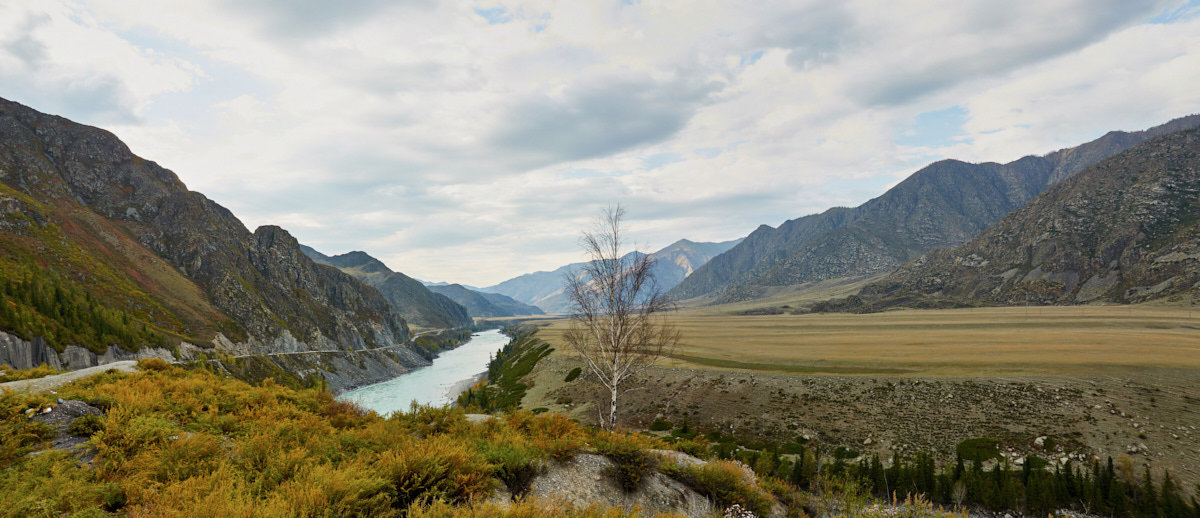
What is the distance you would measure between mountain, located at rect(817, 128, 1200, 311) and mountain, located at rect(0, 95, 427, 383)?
209068 mm

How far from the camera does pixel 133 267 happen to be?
90562 mm

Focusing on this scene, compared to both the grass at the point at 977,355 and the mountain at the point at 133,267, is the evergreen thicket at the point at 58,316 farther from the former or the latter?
the grass at the point at 977,355

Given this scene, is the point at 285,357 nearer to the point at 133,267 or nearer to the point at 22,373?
the point at 133,267

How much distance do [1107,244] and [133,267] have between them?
11779 inches

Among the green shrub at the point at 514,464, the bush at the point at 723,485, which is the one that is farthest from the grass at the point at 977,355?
the green shrub at the point at 514,464

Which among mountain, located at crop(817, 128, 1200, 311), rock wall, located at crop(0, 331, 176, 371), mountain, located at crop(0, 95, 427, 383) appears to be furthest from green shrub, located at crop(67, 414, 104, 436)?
mountain, located at crop(817, 128, 1200, 311)

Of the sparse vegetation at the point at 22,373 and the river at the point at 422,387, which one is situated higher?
the sparse vegetation at the point at 22,373

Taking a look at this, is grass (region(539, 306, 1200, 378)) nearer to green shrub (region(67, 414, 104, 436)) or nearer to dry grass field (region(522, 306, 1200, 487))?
dry grass field (region(522, 306, 1200, 487))

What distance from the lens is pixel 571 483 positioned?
940 centimetres

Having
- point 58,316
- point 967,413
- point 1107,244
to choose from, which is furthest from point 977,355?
point 1107,244

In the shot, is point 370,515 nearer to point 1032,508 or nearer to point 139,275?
point 1032,508

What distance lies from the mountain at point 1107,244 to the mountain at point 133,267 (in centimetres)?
20907

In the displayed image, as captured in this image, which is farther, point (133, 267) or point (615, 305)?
point (133, 267)

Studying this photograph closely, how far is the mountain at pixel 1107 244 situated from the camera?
452 ft
